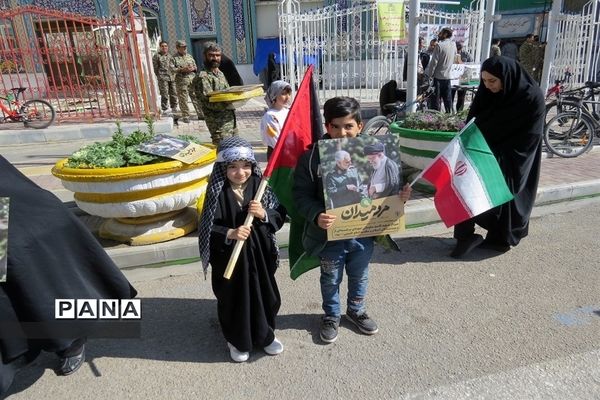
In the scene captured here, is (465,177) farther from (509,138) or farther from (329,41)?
(329,41)

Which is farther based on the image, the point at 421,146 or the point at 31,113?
the point at 31,113

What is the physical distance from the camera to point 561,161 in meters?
6.74

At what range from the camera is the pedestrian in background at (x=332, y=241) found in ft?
7.97

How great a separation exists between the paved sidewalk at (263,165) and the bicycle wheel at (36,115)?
466mm

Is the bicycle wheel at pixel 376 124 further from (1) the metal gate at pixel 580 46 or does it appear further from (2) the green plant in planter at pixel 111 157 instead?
(1) the metal gate at pixel 580 46

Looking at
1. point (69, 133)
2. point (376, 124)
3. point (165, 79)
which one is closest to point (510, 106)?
point (376, 124)

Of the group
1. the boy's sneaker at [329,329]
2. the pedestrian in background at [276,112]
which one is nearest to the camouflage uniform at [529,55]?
the pedestrian in background at [276,112]

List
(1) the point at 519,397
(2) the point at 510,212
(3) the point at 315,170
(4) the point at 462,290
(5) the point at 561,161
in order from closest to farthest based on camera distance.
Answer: (1) the point at 519,397 → (3) the point at 315,170 → (4) the point at 462,290 → (2) the point at 510,212 → (5) the point at 561,161

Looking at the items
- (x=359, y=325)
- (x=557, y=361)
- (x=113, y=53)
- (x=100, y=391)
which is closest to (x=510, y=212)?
(x=557, y=361)

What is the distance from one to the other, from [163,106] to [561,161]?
32.4ft

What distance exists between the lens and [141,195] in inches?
147

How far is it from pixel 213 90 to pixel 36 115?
6.55 meters

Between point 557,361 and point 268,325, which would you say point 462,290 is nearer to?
point 557,361

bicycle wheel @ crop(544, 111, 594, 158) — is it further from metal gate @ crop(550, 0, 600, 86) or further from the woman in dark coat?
the woman in dark coat
